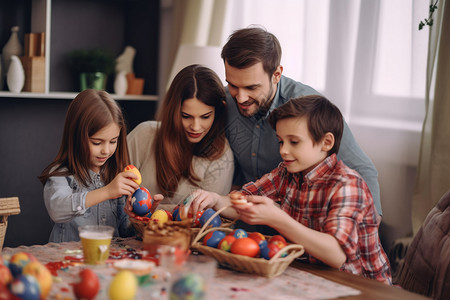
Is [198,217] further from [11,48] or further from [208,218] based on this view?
[11,48]

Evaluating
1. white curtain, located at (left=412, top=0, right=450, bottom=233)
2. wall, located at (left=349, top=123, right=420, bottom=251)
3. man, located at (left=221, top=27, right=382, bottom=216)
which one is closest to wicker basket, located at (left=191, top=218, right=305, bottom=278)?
man, located at (left=221, top=27, right=382, bottom=216)

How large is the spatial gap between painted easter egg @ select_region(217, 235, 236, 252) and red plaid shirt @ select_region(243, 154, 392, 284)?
27 cm

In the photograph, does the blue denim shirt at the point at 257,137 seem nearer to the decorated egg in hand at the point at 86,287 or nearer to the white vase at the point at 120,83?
the decorated egg in hand at the point at 86,287

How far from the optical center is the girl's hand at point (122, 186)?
1.90 m

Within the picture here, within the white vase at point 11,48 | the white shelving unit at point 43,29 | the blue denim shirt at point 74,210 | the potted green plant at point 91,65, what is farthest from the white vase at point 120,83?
the blue denim shirt at point 74,210

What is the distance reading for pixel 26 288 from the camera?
115 cm

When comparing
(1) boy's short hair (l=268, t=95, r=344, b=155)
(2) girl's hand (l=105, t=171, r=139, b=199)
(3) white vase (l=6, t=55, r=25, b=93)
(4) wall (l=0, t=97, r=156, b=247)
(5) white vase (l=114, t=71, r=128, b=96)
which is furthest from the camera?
(5) white vase (l=114, t=71, r=128, b=96)

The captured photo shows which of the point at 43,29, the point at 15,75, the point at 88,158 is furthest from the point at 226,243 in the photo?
the point at 43,29

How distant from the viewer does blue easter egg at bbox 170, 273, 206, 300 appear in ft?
3.78

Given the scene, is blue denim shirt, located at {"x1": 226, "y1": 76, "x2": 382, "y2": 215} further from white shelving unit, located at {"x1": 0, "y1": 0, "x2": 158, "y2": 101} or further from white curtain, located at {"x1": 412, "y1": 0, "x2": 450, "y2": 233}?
white shelving unit, located at {"x1": 0, "y1": 0, "x2": 158, "y2": 101}

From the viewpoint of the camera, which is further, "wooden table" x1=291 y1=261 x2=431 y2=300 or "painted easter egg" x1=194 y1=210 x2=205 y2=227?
"painted easter egg" x1=194 y1=210 x2=205 y2=227

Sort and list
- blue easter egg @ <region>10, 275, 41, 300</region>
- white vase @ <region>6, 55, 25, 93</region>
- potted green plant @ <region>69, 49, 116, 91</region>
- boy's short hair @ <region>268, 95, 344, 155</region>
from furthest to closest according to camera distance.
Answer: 1. potted green plant @ <region>69, 49, 116, 91</region>
2. white vase @ <region>6, 55, 25, 93</region>
3. boy's short hair @ <region>268, 95, 344, 155</region>
4. blue easter egg @ <region>10, 275, 41, 300</region>

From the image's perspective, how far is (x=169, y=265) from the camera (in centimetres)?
133

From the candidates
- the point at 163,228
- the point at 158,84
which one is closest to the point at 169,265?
the point at 163,228
